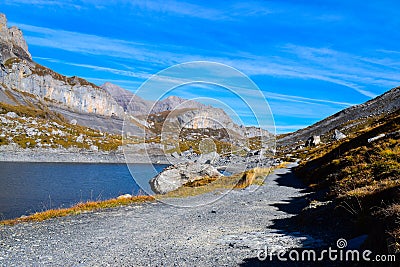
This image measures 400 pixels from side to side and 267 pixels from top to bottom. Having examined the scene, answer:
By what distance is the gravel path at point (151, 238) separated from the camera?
37.8 ft

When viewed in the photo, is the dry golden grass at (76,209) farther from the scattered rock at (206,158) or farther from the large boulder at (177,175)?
the scattered rock at (206,158)

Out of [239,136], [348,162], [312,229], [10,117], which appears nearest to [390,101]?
[348,162]

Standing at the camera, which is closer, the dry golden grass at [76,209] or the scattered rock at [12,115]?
the dry golden grass at [76,209]

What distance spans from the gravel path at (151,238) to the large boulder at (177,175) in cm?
1128

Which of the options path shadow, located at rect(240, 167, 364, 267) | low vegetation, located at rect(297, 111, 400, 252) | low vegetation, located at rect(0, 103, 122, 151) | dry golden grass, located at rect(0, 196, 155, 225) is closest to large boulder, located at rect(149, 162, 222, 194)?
dry golden grass, located at rect(0, 196, 155, 225)

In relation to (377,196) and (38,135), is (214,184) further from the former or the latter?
(38,135)

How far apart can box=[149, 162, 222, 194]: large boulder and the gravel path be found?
37.0 feet

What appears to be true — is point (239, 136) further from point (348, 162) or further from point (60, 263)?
point (60, 263)

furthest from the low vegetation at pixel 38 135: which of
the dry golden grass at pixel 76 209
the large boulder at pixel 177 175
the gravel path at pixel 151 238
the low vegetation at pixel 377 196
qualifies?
the low vegetation at pixel 377 196

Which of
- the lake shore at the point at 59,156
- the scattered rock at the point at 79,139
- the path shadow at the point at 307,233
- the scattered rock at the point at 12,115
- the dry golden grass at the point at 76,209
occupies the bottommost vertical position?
the lake shore at the point at 59,156

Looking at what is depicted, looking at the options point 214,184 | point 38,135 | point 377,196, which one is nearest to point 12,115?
point 38,135

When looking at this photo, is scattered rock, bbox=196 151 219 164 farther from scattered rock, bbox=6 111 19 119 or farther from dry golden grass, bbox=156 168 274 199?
scattered rock, bbox=6 111 19 119

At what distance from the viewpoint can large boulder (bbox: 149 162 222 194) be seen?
34531 mm

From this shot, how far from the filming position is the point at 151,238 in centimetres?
1458
